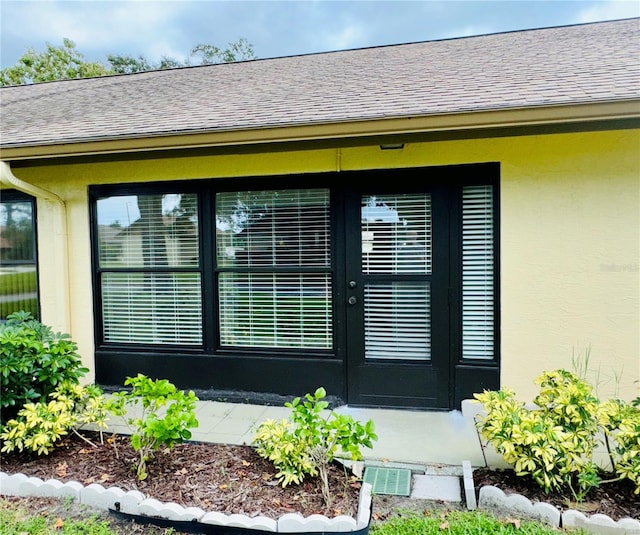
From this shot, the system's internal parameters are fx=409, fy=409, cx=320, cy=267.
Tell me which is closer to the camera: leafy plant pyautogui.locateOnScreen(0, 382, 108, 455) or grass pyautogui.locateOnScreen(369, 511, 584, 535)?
grass pyautogui.locateOnScreen(369, 511, 584, 535)

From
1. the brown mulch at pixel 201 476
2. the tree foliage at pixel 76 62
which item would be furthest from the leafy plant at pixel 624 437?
the tree foliage at pixel 76 62

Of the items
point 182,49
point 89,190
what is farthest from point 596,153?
point 182,49

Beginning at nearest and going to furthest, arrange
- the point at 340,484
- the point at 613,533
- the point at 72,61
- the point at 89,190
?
the point at 613,533 → the point at 340,484 → the point at 89,190 → the point at 72,61

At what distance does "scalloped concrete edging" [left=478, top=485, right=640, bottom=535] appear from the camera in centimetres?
187

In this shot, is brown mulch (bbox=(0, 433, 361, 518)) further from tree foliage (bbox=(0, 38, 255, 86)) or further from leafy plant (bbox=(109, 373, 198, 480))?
tree foliage (bbox=(0, 38, 255, 86))

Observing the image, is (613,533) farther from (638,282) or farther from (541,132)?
(541,132)

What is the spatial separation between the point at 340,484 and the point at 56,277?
11.5 feet

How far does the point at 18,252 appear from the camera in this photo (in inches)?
169

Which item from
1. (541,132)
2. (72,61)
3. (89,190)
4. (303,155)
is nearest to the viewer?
(541,132)

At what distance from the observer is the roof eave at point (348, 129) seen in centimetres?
262

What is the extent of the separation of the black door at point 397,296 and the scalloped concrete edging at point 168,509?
4.66 ft

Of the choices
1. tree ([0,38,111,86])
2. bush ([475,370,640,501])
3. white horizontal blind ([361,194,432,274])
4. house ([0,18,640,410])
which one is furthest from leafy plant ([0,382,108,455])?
tree ([0,38,111,86])

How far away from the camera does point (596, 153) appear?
123 inches

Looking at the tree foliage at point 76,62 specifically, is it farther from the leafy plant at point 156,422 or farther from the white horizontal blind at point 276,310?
the leafy plant at point 156,422
